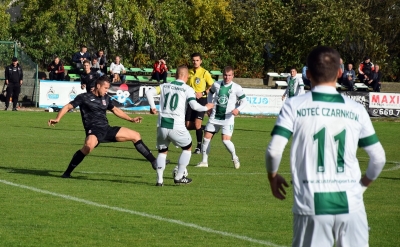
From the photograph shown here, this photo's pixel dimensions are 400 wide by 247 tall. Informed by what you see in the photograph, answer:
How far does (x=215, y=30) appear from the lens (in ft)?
154

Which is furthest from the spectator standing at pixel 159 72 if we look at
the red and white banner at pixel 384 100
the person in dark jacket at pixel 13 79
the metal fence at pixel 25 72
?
the red and white banner at pixel 384 100

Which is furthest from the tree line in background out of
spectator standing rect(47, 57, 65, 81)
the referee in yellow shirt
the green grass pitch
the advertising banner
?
the referee in yellow shirt

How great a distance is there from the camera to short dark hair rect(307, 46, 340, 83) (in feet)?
17.1

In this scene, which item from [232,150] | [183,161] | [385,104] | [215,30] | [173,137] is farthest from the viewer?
[215,30]

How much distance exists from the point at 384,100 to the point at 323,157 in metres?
31.0

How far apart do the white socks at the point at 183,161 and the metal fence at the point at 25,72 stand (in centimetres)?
2224

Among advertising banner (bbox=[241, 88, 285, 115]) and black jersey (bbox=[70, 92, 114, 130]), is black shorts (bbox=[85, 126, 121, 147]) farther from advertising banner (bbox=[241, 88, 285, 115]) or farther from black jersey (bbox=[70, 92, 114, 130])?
advertising banner (bbox=[241, 88, 285, 115])

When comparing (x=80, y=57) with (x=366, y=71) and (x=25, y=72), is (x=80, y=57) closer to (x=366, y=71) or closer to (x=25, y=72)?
(x=25, y=72)

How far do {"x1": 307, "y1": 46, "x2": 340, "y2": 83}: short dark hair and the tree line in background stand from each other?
3739 centimetres

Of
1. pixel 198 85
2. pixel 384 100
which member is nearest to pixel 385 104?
pixel 384 100

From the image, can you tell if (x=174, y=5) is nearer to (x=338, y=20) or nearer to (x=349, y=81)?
(x=338, y=20)

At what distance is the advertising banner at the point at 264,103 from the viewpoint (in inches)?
1367

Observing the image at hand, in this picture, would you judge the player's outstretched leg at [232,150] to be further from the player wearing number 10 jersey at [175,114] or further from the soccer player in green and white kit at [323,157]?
the soccer player in green and white kit at [323,157]

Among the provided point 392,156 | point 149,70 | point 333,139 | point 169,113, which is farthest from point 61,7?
point 333,139
